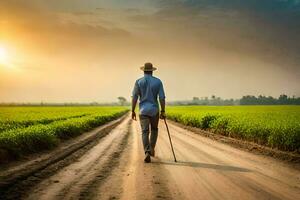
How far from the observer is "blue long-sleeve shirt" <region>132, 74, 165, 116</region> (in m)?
12.1

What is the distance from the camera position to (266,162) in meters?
11.6

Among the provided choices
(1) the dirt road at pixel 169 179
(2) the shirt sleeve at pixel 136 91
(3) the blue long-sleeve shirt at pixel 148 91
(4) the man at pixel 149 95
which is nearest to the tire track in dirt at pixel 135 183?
(1) the dirt road at pixel 169 179

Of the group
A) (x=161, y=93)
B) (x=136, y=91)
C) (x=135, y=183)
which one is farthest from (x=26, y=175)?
(x=161, y=93)

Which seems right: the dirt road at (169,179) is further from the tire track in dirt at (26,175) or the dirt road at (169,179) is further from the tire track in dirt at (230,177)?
the tire track in dirt at (26,175)

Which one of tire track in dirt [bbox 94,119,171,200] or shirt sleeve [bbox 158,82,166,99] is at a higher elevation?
shirt sleeve [bbox 158,82,166,99]

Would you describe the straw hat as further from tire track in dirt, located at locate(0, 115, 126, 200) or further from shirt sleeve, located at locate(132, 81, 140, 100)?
tire track in dirt, located at locate(0, 115, 126, 200)

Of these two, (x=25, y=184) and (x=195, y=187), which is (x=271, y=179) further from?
(x=25, y=184)

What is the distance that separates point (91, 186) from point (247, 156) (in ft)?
23.0

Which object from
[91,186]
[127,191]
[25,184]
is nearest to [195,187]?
[127,191]

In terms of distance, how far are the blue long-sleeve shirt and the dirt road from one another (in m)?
1.64

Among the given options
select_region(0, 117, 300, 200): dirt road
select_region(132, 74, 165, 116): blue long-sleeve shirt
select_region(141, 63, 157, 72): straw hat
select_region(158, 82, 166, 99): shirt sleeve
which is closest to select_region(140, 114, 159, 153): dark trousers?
select_region(132, 74, 165, 116): blue long-sleeve shirt

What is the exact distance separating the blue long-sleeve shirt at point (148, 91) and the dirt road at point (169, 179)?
5.38 feet

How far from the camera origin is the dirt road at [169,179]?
6887 mm

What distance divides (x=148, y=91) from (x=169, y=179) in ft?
13.8
